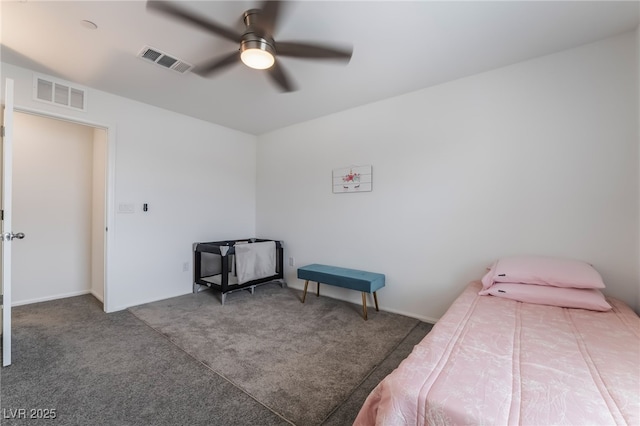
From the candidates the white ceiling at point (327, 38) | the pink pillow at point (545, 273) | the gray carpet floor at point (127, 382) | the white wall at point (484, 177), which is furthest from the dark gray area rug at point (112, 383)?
the white ceiling at point (327, 38)

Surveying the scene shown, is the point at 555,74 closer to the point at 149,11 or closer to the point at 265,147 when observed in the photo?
the point at 149,11

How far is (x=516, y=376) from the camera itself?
101cm

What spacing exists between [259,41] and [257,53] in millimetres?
74

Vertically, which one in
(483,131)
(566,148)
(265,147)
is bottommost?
(566,148)

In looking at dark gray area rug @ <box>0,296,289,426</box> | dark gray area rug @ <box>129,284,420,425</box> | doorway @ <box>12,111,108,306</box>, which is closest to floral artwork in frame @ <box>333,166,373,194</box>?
dark gray area rug @ <box>129,284,420,425</box>

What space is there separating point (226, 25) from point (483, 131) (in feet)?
7.96

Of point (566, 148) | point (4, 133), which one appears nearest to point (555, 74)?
point (566, 148)

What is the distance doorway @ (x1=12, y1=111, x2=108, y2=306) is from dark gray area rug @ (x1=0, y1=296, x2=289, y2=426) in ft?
3.70

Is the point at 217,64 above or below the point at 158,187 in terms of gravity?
above

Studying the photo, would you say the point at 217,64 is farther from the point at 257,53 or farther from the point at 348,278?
the point at 348,278

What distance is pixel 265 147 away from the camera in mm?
4594

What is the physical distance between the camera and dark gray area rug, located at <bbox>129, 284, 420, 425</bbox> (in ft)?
5.63

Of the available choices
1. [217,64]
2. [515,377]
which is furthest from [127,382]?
[217,64]

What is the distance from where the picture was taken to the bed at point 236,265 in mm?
3462
